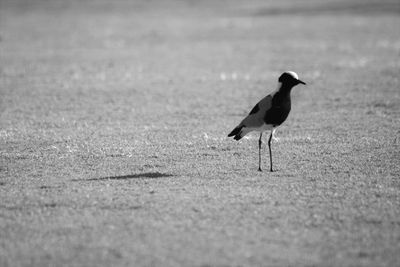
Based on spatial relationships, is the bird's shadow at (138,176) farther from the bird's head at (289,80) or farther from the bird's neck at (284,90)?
the bird's head at (289,80)

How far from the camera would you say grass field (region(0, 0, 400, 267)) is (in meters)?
6.86

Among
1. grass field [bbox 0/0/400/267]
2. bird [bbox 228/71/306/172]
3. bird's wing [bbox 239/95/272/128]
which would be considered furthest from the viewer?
bird's wing [bbox 239/95/272/128]

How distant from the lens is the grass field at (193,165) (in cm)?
686

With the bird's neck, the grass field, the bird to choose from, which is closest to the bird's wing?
the bird

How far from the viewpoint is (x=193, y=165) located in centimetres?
1060

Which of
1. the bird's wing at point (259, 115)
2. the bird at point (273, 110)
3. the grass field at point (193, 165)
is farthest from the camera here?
the bird's wing at point (259, 115)

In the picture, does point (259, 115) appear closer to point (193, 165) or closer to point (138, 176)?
point (193, 165)

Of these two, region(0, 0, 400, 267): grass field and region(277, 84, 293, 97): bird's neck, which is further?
region(277, 84, 293, 97): bird's neck

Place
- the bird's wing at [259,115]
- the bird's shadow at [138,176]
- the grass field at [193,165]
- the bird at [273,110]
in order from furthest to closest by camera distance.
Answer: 1. the bird's wing at [259,115]
2. the bird at [273,110]
3. the bird's shadow at [138,176]
4. the grass field at [193,165]

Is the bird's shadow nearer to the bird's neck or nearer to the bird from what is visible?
the bird

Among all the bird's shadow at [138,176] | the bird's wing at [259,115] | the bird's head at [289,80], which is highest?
the bird's head at [289,80]

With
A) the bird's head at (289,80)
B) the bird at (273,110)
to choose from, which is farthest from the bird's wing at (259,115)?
the bird's head at (289,80)

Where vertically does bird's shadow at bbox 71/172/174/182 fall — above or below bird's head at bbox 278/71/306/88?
below

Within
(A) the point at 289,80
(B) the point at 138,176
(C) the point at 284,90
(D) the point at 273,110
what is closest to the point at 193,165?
(B) the point at 138,176
